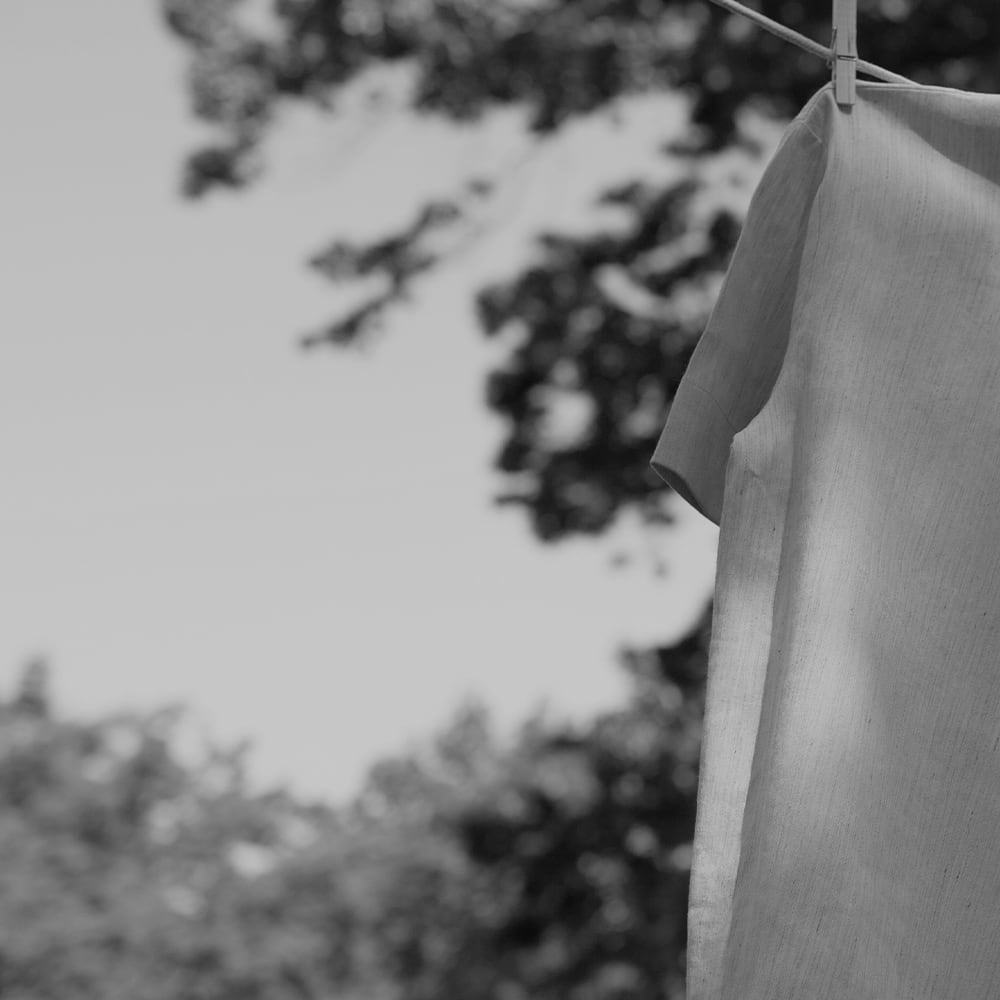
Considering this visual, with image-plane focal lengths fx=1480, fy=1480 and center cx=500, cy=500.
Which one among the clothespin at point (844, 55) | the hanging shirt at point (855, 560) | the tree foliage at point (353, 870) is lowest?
the hanging shirt at point (855, 560)

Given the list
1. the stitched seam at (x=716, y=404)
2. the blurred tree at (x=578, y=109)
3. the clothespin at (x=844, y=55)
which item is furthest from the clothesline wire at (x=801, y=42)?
the blurred tree at (x=578, y=109)

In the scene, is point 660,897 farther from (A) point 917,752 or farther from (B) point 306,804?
(B) point 306,804

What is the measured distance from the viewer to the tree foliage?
21.6 ft

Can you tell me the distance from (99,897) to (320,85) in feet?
44.3

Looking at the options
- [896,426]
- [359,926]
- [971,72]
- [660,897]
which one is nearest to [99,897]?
[359,926]

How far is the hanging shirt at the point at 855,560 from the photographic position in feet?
2.86

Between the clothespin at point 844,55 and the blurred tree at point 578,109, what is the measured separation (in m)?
4.70

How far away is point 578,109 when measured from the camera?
6.05 metres

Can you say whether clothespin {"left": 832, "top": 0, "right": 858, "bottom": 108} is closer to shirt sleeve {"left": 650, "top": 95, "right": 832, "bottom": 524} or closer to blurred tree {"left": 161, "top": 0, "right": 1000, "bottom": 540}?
shirt sleeve {"left": 650, "top": 95, "right": 832, "bottom": 524}

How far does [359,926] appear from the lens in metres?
19.0

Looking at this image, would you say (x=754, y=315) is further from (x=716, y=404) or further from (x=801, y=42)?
(x=801, y=42)

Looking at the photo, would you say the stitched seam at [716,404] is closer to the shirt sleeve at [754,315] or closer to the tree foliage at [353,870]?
the shirt sleeve at [754,315]

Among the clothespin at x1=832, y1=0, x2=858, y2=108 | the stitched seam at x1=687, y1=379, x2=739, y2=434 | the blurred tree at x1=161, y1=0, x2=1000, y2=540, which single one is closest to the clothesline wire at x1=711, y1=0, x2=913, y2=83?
the clothespin at x1=832, y1=0, x2=858, y2=108

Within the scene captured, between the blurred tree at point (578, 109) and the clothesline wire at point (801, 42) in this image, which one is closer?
the clothesline wire at point (801, 42)
